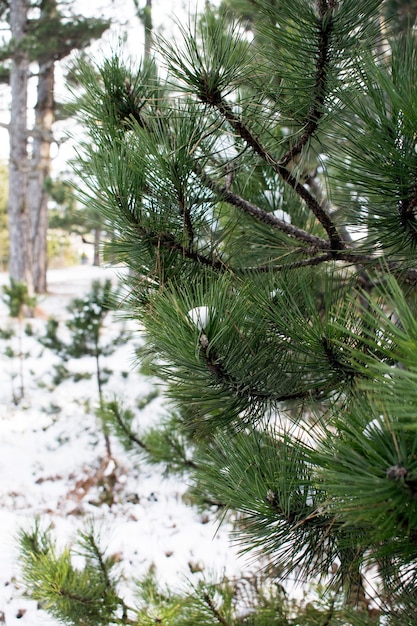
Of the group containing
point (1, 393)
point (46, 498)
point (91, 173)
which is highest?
point (91, 173)

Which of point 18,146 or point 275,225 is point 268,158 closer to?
point 275,225

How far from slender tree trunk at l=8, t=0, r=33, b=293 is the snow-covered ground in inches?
142

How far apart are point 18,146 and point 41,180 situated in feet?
9.18

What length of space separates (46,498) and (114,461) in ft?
1.99

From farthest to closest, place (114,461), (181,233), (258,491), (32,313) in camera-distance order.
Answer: (32,313) → (114,461) → (181,233) → (258,491)

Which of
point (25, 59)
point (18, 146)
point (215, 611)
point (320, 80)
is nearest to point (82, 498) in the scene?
point (215, 611)

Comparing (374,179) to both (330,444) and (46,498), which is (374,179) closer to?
(330,444)

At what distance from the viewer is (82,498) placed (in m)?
3.78

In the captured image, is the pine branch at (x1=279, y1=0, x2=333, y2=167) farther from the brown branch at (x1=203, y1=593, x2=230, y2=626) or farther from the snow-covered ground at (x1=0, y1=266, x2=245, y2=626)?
the brown branch at (x1=203, y1=593, x2=230, y2=626)

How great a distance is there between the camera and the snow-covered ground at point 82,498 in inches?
106

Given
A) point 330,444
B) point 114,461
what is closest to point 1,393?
point 114,461

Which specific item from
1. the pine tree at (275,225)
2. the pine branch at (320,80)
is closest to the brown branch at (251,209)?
the pine tree at (275,225)

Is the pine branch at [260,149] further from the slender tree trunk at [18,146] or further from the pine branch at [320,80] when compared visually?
the slender tree trunk at [18,146]

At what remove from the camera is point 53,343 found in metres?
4.30
